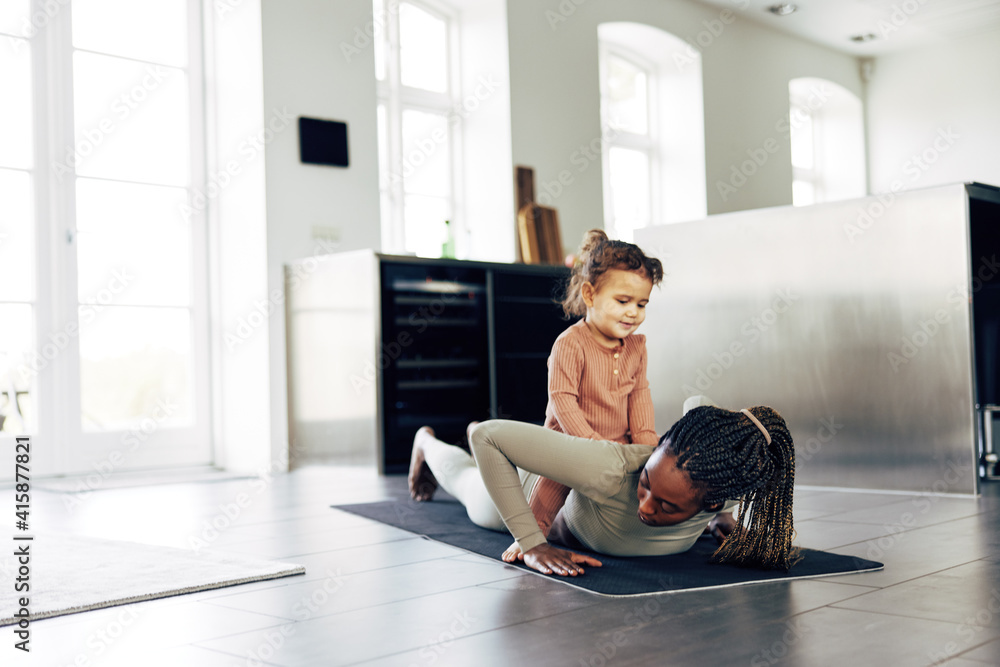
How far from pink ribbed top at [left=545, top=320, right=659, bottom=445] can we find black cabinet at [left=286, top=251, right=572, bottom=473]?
2062 millimetres

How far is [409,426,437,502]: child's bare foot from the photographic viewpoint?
11.4ft

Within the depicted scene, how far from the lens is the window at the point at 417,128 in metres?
6.17

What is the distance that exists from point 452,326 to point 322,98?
1445 millimetres

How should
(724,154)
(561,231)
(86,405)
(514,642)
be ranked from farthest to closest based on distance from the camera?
1. (724,154)
2. (561,231)
3. (86,405)
4. (514,642)

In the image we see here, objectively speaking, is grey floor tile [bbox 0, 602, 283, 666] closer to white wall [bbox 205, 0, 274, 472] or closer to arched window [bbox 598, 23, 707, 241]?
white wall [bbox 205, 0, 274, 472]

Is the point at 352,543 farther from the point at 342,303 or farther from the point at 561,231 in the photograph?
the point at 561,231

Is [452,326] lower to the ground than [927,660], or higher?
higher

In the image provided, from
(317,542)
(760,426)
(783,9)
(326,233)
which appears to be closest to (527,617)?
(760,426)

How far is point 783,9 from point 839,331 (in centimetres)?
539

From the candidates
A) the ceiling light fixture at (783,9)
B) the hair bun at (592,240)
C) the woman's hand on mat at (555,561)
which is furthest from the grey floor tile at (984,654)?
the ceiling light fixture at (783,9)

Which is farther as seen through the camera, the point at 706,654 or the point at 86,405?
the point at 86,405

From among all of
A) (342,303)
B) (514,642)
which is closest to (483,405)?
(342,303)

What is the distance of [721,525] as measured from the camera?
2.66 metres

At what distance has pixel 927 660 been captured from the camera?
1457 millimetres
